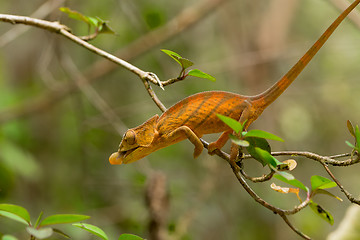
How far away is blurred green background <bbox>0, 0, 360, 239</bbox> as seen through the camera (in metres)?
3.63

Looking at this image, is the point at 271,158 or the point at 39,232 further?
the point at 271,158

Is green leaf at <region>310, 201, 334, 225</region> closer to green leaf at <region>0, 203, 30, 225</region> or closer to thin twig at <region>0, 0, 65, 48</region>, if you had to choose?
green leaf at <region>0, 203, 30, 225</region>

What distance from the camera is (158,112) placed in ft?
14.1

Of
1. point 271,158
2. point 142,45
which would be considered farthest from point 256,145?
point 142,45

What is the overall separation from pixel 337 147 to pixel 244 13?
74.6 inches

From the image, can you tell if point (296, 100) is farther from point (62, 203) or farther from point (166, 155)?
point (62, 203)

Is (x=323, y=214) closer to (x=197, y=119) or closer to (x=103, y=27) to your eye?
(x=197, y=119)

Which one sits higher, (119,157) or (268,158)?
(119,157)

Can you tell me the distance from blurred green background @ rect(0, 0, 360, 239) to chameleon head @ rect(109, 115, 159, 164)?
76.6 inches

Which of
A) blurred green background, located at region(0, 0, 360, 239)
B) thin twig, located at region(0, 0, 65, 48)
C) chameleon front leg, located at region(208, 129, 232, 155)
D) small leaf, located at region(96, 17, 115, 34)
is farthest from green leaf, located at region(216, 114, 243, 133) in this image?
blurred green background, located at region(0, 0, 360, 239)

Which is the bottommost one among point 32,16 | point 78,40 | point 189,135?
point 189,135

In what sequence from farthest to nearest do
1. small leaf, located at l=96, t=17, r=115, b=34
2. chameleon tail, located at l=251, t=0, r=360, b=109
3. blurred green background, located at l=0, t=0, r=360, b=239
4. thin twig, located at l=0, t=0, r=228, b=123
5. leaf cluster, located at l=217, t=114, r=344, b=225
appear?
blurred green background, located at l=0, t=0, r=360, b=239 → thin twig, located at l=0, t=0, r=228, b=123 → small leaf, located at l=96, t=17, r=115, b=34 → chameleon tail, located at l=251, t=0, r=360, b=109 → leaf cluster, located at l=217, t=114, r=344, b=225

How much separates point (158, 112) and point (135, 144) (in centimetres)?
295

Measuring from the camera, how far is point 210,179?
11.0 ft
